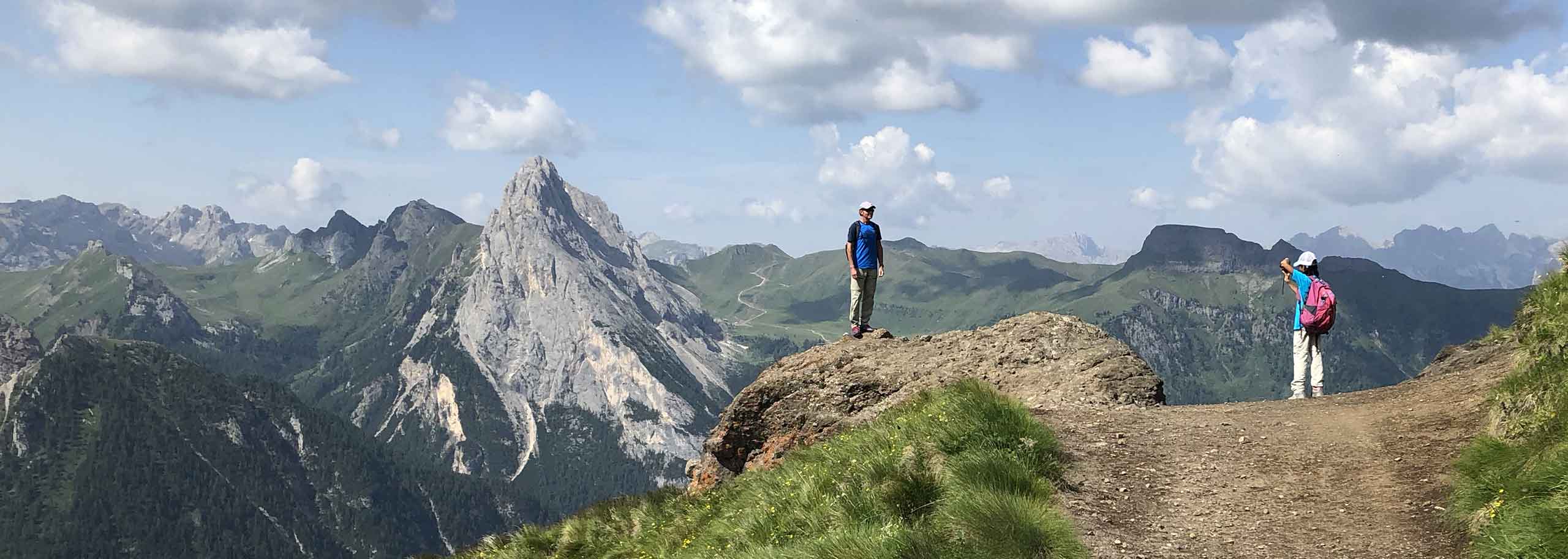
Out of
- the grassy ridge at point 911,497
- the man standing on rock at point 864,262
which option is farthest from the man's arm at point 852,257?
the grassy ridge at point 911,497

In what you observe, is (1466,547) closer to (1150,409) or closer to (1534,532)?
(1534,532)

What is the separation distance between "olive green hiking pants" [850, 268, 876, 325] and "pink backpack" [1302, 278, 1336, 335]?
11126 millimetres

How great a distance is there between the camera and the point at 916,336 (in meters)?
→ 26.5

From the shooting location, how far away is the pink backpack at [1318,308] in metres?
21.5

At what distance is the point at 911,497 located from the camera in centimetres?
1173

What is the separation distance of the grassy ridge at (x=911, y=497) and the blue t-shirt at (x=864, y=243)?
1021 centimetres

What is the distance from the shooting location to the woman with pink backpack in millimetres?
21547

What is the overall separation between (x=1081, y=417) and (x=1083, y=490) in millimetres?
3973

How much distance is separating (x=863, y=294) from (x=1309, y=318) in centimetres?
1170

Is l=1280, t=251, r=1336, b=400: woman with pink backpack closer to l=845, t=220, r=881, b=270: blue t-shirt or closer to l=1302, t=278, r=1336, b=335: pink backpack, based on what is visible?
l=1302, t=278, r=1336, b=335: pink backpack

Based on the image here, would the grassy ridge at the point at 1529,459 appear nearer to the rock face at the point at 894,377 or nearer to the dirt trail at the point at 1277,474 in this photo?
the dirt trail at the point at 1277,474

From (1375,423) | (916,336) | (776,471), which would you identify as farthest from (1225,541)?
(916,336)

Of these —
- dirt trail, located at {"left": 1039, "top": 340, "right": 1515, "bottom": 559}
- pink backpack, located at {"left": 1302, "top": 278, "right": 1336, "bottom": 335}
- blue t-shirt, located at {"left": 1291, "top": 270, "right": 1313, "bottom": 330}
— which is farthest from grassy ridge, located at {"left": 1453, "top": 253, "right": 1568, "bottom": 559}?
blue t-shirt, located at {"left": 1291, "top": 270, "right": 1313, "bottom": 330}

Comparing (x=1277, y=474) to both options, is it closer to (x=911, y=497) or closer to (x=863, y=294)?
(x=911, y=497)
